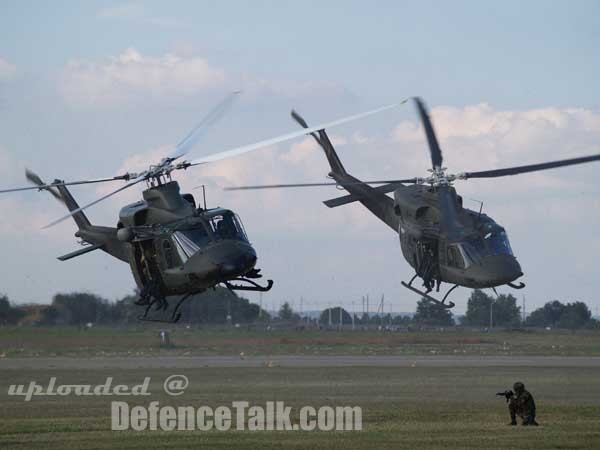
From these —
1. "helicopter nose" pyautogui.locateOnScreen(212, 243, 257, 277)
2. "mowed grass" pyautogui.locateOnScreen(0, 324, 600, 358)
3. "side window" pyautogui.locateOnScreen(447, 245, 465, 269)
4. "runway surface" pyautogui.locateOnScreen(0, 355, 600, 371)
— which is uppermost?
"side window" pyautogui.locateOnScreen(447, 245, 465, 269)

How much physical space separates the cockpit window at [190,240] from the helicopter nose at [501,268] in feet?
28.9

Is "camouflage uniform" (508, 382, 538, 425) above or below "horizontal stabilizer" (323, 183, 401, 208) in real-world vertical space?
below

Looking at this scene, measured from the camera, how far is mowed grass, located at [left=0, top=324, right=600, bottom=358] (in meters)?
71.9

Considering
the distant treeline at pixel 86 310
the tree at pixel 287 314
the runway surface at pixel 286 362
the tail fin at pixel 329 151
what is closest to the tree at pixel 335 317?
the tree at pixel 287 314

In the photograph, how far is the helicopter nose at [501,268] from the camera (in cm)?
3409

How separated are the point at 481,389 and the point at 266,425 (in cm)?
1465

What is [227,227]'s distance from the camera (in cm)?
3064

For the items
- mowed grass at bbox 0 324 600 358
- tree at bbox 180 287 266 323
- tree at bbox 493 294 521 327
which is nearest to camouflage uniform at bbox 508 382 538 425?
mowed grass at bbox 0 324 600 358

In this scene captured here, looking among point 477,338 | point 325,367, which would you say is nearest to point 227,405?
point 325,367

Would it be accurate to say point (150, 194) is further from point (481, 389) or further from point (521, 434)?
point (481, 389)

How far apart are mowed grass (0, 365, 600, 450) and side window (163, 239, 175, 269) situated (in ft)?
15.3

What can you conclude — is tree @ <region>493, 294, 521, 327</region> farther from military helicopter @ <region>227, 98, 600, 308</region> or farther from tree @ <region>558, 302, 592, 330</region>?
military helicopter @ <region>227, 98, 600, 308</region>

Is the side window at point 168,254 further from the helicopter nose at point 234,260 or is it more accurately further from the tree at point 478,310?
the tree at point 478,310

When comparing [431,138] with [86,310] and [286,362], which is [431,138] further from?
[86,310]
